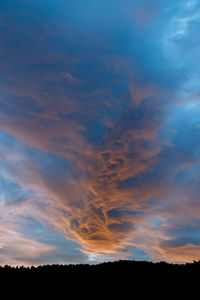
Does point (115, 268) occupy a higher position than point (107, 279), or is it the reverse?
point (115, 268)

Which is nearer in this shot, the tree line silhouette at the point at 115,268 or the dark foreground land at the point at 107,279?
the dark foreground land at the point at 107,279

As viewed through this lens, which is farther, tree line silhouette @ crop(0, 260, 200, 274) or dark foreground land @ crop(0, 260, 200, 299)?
tree line silhouette @ crop(0, 260, 200, 274)

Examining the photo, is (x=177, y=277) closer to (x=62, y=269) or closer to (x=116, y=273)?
(x=116, y=273)

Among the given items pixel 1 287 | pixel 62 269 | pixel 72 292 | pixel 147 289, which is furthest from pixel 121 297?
pixel 1 287

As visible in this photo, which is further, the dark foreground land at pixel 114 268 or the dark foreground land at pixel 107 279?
the dark foreground land at pixel 114 268

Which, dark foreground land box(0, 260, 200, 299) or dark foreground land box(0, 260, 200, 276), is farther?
dark foreground land box(0, 260, 200, 276)

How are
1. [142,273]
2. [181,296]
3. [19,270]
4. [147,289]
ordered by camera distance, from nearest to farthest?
[181,296] < [147,289] < [142,273] < [19,270]

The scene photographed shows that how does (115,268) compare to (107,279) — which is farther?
(115,268)

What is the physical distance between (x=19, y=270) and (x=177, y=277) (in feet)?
50.4

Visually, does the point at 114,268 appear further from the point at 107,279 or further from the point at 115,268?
the point at 107,279

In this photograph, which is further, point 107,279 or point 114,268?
point 114,268

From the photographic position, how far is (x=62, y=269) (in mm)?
26844

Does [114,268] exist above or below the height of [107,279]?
above

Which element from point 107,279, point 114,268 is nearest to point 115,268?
point 114,268
